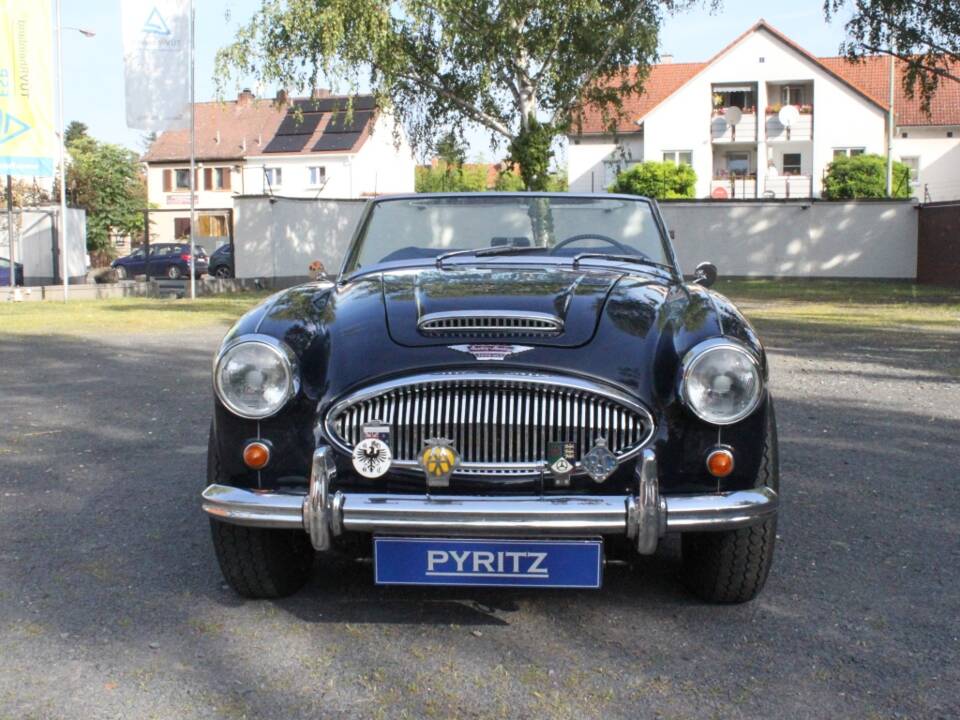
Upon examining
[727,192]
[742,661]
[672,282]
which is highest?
[727,192]

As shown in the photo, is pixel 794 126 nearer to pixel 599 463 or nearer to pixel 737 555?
pixel 737 555

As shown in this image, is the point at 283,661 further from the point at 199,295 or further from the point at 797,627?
the point at 199,295

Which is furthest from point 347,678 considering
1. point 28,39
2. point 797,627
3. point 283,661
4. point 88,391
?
point 28,39

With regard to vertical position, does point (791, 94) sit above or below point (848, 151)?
above

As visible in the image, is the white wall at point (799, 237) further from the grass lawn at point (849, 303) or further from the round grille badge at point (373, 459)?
the round grille badge at point (373, 459)

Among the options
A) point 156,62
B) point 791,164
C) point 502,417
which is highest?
point 791,164

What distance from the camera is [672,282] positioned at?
4598 millimetres

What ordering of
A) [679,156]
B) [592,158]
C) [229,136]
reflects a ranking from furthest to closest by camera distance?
[229,136], [592,158], [679,156]

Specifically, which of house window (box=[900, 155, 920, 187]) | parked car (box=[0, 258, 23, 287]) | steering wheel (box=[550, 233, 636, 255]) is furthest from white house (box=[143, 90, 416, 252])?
steering wheel (box=[550, 233, 636, 255])

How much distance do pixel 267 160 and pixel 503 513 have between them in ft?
220

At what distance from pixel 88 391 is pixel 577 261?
6.03m

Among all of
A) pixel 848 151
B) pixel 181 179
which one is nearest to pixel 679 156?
pixel 848 151

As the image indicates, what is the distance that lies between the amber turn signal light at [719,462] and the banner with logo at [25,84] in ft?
63.9

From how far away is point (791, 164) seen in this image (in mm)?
55531
